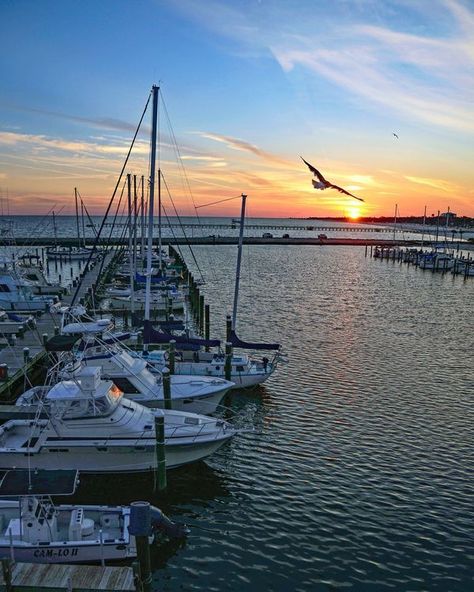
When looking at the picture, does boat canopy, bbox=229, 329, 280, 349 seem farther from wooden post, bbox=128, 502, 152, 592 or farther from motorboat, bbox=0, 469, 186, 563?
wooden post, bbox=128, 502, 152, 592

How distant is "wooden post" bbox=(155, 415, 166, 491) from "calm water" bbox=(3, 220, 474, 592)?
0.47 m

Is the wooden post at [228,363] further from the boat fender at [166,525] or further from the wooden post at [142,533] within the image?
the wooden post at [142,533]

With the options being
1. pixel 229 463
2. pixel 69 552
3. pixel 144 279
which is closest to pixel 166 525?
pixel 69 552

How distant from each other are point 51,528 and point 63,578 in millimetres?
2332

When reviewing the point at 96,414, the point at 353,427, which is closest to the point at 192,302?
the point at 353,427

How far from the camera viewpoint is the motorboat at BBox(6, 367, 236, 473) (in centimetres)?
1678

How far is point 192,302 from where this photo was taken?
168 ft

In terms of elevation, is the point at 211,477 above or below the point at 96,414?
below

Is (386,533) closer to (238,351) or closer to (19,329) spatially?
(238,351)

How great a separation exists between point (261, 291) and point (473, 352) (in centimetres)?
3079

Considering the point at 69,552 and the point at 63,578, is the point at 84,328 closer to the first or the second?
the point at 69,552

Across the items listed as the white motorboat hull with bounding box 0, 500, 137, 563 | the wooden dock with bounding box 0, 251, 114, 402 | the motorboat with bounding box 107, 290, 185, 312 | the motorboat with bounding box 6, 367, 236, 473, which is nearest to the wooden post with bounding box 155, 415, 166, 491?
the motorboat with bounding box 6, 367, 236, 473

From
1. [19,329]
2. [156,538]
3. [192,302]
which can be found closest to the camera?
[156,538]

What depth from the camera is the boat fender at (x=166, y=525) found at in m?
13.8
